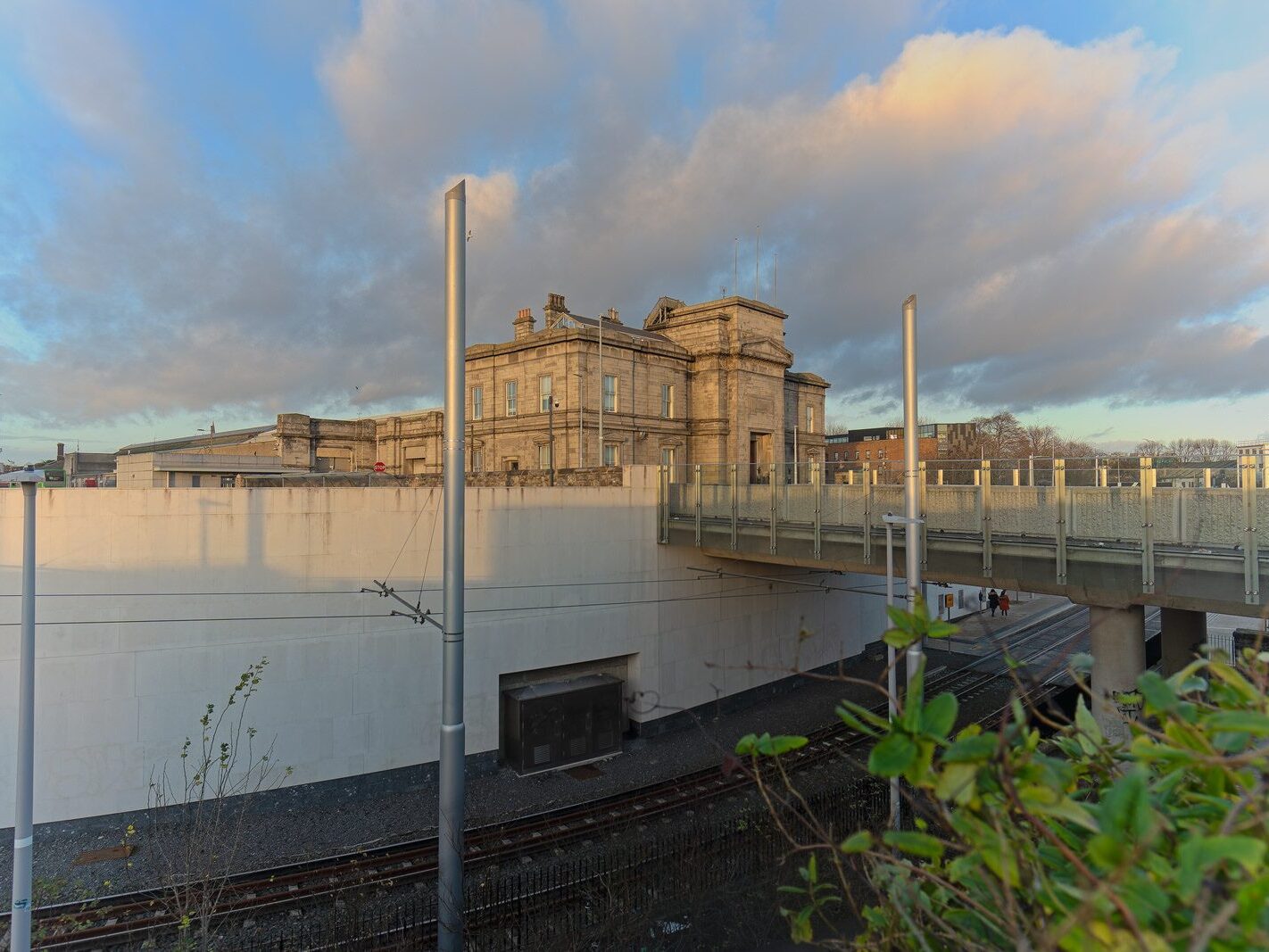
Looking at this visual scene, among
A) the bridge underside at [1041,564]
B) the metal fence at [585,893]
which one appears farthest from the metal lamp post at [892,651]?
Result: the metal fence at [585,893]

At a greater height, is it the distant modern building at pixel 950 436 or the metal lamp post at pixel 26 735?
the distant modern building at pixel 950 436

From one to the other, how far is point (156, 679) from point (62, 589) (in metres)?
2.87

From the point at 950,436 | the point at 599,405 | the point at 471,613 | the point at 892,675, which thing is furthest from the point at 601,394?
the point at 950,436

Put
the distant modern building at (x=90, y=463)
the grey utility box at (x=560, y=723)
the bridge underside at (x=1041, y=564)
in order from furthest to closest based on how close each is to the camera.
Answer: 1. the distant modern building at (x=90, y=463)
2. the grey utility box at (x=560, y=723)
3. the bridge underside at (x=1041, y=564)

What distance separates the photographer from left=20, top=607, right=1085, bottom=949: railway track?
446 inches

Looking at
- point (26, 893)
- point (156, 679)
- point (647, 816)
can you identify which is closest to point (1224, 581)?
point (647, 816)

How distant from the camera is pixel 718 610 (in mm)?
24688

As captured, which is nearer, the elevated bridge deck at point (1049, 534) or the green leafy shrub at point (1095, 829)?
the green leafy shrub at point (1095, 829)

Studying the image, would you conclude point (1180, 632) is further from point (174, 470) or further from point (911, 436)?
point (174, 470)

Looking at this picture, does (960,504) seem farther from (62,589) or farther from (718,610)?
(62,589)

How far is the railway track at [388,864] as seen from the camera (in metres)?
11.3

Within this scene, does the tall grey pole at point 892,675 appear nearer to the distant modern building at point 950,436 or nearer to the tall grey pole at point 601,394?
the tall grey pole at point 601,394

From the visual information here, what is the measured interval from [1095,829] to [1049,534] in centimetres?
1417

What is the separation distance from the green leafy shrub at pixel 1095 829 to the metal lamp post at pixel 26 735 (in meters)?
8.93
